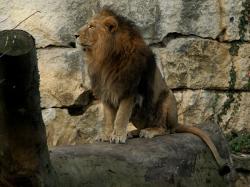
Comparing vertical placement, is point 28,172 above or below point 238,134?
above

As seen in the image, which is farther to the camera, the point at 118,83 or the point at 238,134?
the point at 238,134

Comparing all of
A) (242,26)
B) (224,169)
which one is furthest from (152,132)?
(242,26)

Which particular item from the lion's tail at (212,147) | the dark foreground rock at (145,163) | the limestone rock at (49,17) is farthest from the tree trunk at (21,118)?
the limestone rock at (49,17)

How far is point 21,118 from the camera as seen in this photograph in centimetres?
350

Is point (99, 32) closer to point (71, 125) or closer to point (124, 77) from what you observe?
point (124, 77)

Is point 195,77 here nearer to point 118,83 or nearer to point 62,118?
point 62,118

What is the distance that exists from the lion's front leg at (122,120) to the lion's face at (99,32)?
1.91 ft

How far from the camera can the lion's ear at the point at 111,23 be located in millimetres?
6426

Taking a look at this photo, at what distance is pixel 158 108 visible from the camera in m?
6.68

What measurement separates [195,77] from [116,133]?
3.21 metres

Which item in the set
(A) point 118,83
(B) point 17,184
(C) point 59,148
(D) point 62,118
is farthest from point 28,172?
(D) point 62,118

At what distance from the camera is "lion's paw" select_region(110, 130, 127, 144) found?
230 inches

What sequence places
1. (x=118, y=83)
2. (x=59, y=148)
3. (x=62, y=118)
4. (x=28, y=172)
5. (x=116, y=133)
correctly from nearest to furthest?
1. (x=28, y=172)
2. (x=59, y=148)
3. (x=116, y=133)
4. (x=118, y=83)
5. (x=62, y=118)

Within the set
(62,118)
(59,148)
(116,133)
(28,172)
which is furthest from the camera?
(62,118)
